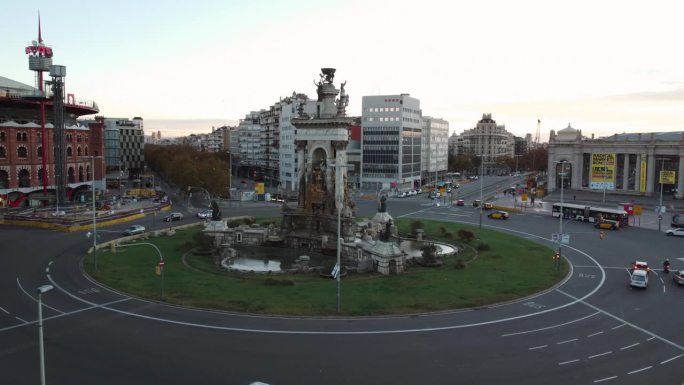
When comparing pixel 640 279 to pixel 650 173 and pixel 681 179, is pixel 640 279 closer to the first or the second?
pixel 681 179

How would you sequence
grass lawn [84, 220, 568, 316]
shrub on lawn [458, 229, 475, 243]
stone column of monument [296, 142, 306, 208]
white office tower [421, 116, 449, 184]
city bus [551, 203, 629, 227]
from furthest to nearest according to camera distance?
white office tower [421, 116, 449, 184]
city bus [551, 203, 629, 227]
stone column of monument [296, 142, 306, 208]
shrub on lawn [458, 229, 475, 243]
grass lawn [84, 220, 568, 316]

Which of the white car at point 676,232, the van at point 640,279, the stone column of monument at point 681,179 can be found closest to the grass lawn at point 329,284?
the van at point 640,279

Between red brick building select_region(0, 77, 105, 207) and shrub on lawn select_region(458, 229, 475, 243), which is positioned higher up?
red brick building select_region(0, 77, 105, 207)

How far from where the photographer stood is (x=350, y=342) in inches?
1154

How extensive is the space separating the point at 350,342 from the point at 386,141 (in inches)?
4362

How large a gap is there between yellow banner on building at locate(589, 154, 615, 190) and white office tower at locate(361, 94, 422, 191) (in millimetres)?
46219

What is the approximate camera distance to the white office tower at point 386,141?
136125mm

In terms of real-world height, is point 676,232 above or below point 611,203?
below

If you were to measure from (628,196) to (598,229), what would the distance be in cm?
4368

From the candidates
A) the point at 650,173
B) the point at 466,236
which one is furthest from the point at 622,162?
the point at 466,236

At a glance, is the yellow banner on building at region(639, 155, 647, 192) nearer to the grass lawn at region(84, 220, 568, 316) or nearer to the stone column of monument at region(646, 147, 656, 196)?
the stone column of monument at region(646, 147, 656, 196)

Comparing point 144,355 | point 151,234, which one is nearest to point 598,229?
point 151,234

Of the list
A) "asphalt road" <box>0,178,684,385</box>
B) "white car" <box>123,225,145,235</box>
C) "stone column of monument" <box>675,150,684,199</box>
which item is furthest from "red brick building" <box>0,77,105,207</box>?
"stone column of monument" <box>675,150,684,199</box>

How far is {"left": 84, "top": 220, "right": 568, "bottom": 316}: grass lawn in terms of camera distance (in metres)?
36.0
